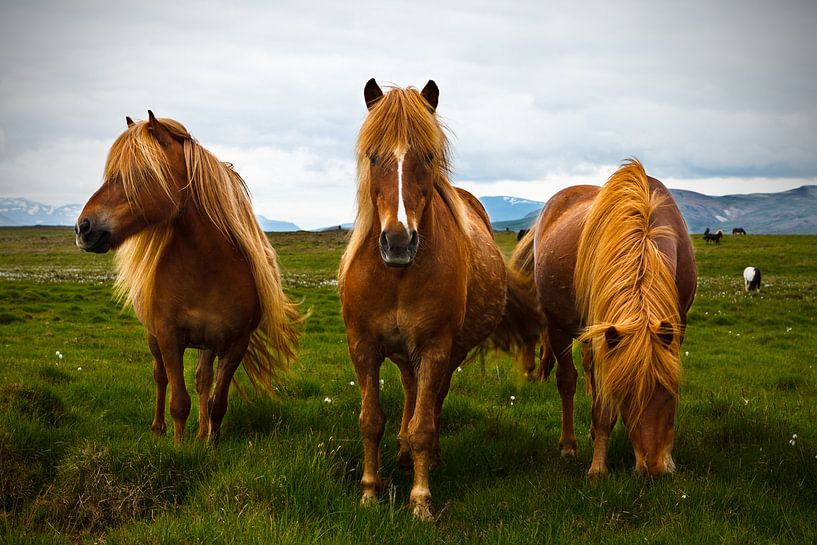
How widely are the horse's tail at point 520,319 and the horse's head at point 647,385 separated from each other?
9.55 ft

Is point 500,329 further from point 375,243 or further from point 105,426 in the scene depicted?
point 105,426

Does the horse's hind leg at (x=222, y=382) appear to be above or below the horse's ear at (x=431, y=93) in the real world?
below

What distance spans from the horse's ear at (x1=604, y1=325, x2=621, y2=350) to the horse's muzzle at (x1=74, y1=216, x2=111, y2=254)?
414 cm

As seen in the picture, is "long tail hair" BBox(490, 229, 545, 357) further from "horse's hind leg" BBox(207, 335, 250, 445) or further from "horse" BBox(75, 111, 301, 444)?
"horse's hind leg" BBox(207, 335, 250, 445)

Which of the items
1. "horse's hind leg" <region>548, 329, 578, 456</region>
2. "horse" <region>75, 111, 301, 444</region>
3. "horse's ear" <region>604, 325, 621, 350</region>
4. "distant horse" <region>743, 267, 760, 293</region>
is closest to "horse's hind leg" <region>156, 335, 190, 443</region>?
"horse" <region>75, 111, 301, 444</region>

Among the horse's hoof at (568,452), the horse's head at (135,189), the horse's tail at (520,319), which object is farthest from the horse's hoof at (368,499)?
the horse's tail at (520,319)

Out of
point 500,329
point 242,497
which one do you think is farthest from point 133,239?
point 500,329

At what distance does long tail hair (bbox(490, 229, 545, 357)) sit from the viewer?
752 cm

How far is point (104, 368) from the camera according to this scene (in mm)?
9617

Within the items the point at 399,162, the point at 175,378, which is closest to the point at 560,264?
the point at 399,162

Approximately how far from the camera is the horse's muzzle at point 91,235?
5.08 m

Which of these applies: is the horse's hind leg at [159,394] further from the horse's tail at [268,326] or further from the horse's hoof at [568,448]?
the horse's hoof at [568,448]

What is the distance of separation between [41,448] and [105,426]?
107 cm

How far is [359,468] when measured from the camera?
5.48 m
